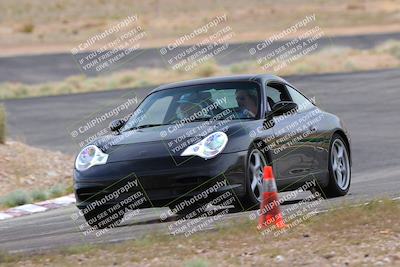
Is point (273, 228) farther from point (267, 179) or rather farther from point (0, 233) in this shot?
point (0, 233)

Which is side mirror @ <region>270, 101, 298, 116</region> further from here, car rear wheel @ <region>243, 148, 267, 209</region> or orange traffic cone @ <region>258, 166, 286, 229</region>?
orange traffic cone @ <region>258, 166, 286, 229</region>

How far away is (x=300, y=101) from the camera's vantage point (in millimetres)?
13109

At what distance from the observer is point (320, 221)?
32.5ft

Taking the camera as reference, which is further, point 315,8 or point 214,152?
point 315,8

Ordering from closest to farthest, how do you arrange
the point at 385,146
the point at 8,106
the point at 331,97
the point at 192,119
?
the point at 192,119 < the point at 385,146 < the point at 331,97 < the point at 8,106

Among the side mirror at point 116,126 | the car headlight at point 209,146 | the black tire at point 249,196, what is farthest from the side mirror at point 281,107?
the side mirror at point 116,126

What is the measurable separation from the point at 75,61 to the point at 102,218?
4244cm

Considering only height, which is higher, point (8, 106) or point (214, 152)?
point (214, 152)

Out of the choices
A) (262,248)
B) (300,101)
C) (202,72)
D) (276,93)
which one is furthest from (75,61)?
(262,248)

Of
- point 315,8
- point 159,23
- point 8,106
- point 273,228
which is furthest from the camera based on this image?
point 315,8

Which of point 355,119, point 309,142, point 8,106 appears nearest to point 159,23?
point 8,106

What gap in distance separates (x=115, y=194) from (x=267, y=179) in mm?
1703

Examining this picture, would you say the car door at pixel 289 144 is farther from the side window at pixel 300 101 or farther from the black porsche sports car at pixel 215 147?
the side window at pixel 300 101

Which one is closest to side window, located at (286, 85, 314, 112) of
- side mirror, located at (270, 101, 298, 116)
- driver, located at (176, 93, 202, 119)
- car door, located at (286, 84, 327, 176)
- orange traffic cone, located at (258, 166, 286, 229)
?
car door, located at (286, 84, 327, 176)
